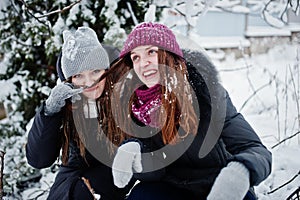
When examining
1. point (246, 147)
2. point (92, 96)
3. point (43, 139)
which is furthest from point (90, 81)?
point (246, 147)

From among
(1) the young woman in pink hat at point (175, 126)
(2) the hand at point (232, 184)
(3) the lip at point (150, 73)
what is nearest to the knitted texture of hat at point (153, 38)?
(1) the young woman in pink hat at point (175, 126)

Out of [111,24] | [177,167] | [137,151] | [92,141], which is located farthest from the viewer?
[111,24]

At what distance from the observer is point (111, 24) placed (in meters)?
3.05

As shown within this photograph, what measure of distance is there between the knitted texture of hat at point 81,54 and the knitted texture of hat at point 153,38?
0.27m

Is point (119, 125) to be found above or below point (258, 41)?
above

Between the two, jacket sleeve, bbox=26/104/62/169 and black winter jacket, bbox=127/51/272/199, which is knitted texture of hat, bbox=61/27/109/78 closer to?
jacket sleeve, bbox=26/104/62/169

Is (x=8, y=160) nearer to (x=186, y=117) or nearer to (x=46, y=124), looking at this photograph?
(x=46, y=124)

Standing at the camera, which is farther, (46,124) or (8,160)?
(8,160)

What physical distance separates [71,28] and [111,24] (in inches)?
14.8

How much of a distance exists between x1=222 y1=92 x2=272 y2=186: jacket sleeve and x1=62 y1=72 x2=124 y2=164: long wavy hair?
24.1 inches

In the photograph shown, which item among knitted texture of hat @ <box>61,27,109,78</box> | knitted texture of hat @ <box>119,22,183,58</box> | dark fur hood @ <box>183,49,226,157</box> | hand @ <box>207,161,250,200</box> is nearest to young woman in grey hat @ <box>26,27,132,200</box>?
knitted texture of hat @ <box>61,27,109,78</box>

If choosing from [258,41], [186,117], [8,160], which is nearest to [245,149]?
[186,117]

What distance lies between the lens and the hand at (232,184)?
4.33 feet

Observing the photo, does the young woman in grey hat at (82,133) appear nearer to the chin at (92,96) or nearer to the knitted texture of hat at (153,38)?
the chin at (92,96)
